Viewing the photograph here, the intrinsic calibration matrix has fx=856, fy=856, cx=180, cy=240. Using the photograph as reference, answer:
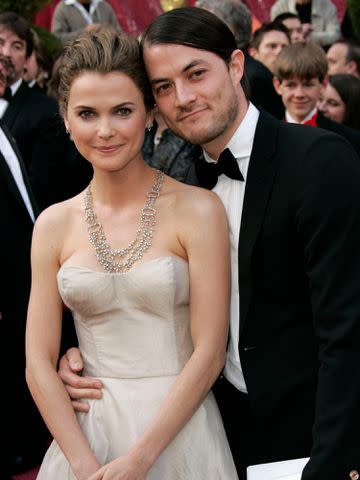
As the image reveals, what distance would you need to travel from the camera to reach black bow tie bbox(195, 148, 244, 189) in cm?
262

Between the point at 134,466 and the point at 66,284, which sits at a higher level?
the point at 66,284

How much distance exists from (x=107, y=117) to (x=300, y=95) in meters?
3.15

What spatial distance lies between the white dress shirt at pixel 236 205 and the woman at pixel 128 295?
0.19ft

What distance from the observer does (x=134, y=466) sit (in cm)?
248

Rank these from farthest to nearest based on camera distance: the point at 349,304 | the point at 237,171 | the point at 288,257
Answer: the point at 237,171 < the point at 288,257 < the point at 349,304

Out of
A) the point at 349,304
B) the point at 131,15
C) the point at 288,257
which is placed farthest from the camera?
the point at 131,15

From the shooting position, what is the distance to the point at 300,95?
5.53 metres

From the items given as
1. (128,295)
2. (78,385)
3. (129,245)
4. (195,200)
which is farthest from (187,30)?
(78,385)

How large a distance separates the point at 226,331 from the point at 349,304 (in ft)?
1.48

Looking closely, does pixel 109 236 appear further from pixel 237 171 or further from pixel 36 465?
pixel 36 465

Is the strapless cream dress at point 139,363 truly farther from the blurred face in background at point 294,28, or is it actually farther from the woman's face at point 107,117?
the blurred face in background at point 294,28

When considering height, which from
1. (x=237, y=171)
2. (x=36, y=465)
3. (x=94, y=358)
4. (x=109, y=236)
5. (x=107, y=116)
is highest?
(x=107, y=116)

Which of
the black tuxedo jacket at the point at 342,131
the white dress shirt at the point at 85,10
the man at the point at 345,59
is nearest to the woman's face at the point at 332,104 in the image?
the black tuxedo jacket at the point at 342,131

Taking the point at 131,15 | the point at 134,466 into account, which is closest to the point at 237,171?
the point at 134,466
